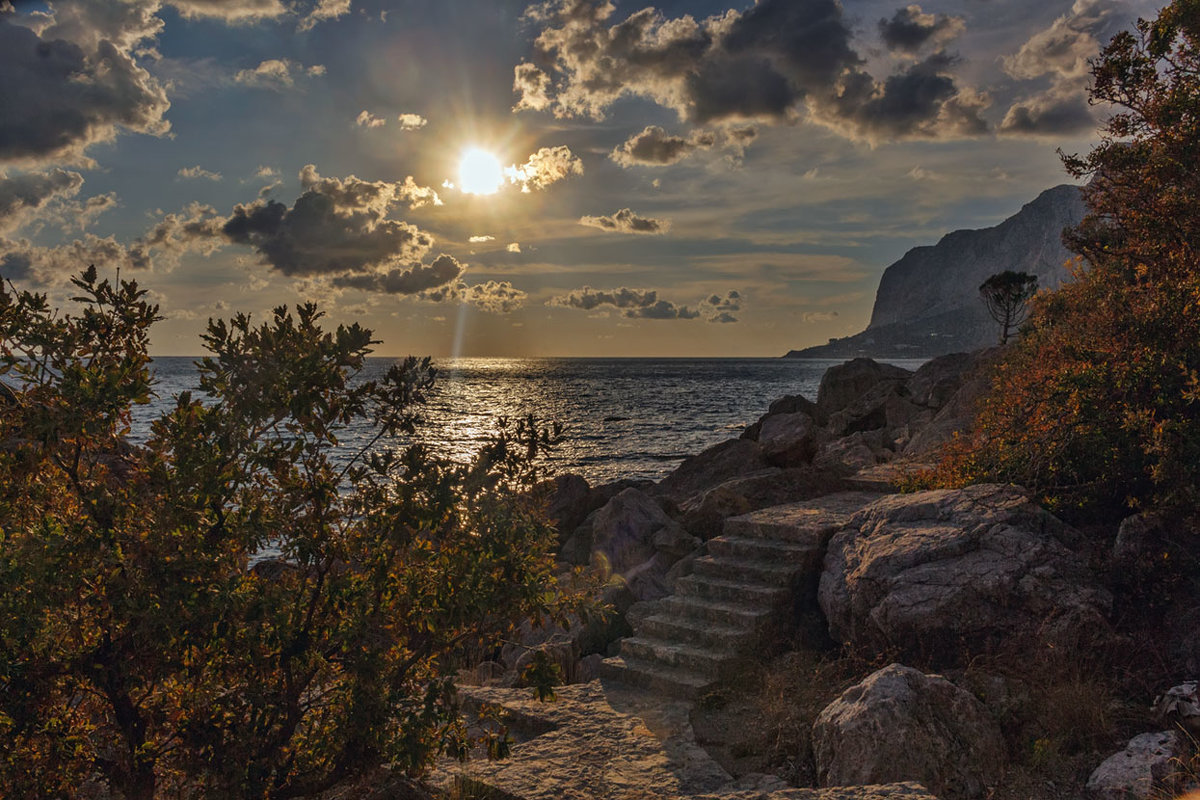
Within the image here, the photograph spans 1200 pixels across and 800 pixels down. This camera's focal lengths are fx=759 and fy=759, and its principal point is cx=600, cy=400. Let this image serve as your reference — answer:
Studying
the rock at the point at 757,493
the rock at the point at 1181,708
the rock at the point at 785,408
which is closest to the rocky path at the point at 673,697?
the rock at the point at 757,493

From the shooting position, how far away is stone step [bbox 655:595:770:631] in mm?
9031

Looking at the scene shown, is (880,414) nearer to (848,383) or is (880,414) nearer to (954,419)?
(848,383)

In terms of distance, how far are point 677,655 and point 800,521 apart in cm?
285

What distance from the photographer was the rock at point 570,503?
19.5 metres

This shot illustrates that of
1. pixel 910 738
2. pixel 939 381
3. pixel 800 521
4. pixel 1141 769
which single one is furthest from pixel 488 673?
pixel 939 381

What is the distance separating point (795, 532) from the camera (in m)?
10.2

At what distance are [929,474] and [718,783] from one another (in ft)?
22.1

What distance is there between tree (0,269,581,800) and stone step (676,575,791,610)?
4.48 m

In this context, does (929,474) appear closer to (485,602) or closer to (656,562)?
(656,562)

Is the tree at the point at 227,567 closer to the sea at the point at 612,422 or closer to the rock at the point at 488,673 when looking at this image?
the sea at the point at 612,422

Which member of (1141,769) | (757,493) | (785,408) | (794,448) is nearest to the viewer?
(1141,769)

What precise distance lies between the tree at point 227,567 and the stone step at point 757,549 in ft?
16.9

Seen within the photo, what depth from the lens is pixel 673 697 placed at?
27.9 feet

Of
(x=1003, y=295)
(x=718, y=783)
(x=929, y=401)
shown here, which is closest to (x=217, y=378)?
(x=718, y=783)
